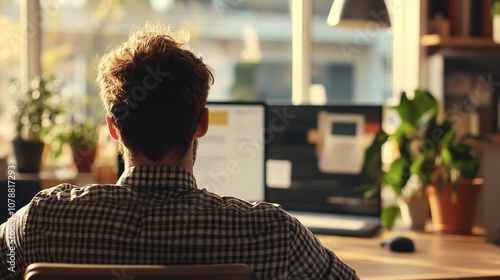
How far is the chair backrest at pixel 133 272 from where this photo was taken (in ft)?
3.68

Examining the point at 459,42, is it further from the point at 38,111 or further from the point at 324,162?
the point at 38,111

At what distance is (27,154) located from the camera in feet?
9.48

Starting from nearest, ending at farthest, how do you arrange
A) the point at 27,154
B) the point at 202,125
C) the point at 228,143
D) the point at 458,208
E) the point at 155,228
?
the point at 155,228 < the point at 202,125 < the point at 228,143 < the point at 458,208 < the point at 27,154

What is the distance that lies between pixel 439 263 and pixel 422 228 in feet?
1.91

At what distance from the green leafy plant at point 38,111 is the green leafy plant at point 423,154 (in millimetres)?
1353

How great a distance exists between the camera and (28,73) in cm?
325

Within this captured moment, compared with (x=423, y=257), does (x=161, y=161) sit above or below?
above

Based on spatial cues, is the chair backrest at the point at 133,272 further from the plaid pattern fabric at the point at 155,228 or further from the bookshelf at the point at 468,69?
the bookshelf at the point at 468,69

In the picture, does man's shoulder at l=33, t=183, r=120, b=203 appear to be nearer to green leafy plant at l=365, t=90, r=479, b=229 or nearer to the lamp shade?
green leafy plant at l=365, t=90, r=479, b=229

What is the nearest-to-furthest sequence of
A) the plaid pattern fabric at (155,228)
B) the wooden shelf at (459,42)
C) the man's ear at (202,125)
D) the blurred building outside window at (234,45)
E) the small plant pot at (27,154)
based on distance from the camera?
the plaid pattern fabric at (155,228) → the man's ear at (202,125) → the small plant pot at (27,154) → the wooden shelf at (459,42) → the blurred building outside window at (234,45)

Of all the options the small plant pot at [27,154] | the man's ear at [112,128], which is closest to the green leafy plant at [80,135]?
the small plant pot at [27,154]

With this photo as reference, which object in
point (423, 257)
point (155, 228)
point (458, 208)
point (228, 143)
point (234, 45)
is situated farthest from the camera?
point (234, 45)

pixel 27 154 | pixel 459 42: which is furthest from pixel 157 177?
pixel 459 42

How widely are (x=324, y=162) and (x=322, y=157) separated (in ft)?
0.06
